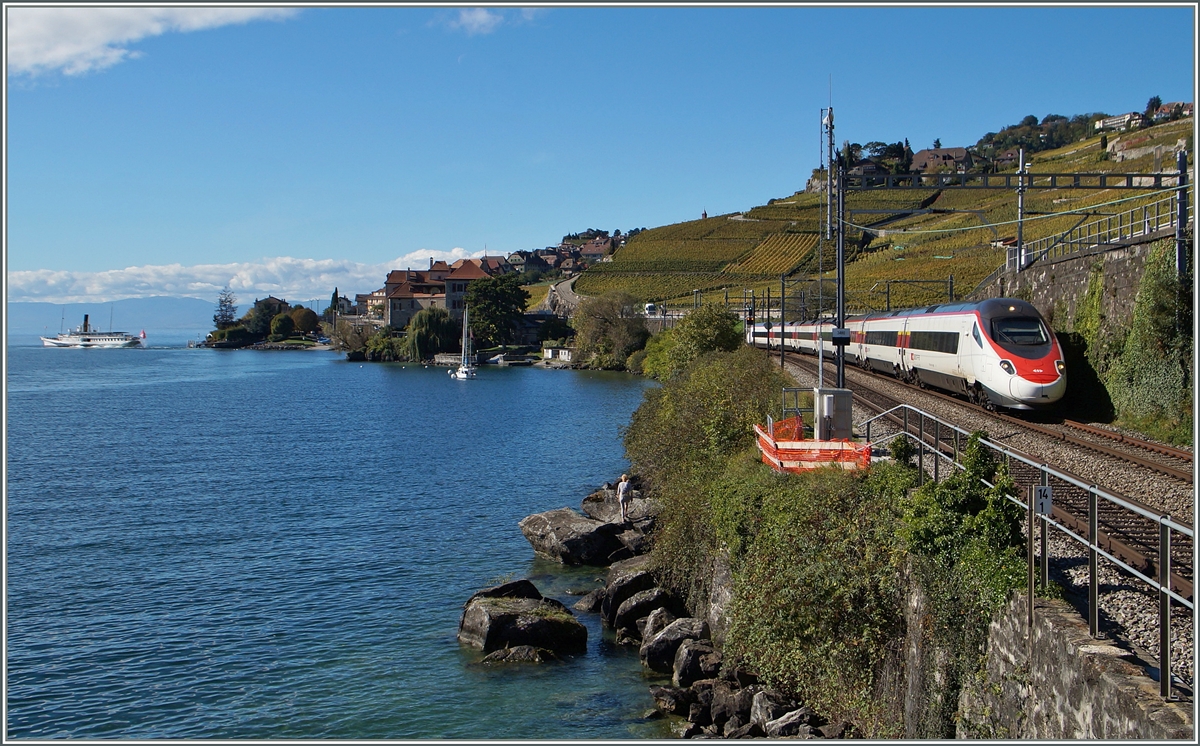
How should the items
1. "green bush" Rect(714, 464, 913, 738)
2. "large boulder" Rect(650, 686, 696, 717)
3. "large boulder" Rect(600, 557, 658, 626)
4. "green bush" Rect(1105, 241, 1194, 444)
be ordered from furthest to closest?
"green bush" Rect(1105, 241, 1194, 444) → "large boulder" Rect(600, 557, 658, 626) → "large boulder" Rect(650, 686, 696, 717) → "green bush" Rect(714, 464, 913, 738)

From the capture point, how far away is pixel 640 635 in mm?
21703

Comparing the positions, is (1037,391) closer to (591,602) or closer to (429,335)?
(591,602)

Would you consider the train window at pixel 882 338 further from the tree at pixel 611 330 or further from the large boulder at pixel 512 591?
the tree at pixel 611 330

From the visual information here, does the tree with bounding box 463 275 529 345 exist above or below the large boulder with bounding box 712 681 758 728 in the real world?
above

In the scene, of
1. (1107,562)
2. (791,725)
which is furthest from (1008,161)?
(1107,562)

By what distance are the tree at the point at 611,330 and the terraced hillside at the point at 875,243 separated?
456 inches

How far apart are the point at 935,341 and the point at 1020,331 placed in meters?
5.35

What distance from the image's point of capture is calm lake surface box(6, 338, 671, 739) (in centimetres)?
1816

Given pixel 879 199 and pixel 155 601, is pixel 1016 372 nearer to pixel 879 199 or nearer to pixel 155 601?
pixel 155 601

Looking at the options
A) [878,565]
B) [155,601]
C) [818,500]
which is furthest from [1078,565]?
[155,601]

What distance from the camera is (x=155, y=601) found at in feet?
81.5

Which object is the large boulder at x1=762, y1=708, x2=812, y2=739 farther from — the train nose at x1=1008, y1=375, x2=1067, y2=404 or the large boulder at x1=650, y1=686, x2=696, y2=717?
the train nose at x1=1008, y1=375, x2=1067, y2=404

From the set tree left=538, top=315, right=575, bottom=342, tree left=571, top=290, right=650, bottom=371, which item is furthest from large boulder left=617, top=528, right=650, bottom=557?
tree left=538, top=315, right=575, bottom=342

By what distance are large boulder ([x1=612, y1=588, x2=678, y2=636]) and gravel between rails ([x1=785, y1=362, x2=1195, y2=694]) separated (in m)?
6.62
